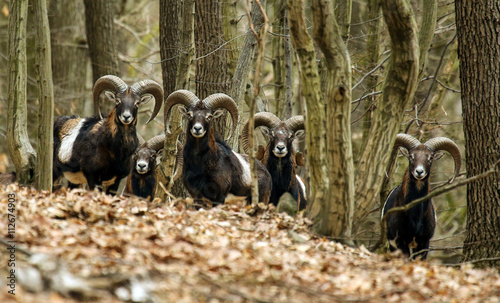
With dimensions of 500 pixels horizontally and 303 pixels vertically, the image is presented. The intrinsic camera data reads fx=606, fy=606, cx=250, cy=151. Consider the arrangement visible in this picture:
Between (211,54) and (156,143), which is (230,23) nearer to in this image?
(211,54)

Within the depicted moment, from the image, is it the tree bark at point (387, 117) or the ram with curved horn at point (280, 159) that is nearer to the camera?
the tree bark at point (387, 117)

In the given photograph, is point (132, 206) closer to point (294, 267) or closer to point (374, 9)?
point (294, 267)

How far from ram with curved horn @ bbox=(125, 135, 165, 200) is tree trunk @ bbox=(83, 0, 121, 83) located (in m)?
5.69

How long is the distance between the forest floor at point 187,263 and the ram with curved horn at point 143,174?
4.19 m

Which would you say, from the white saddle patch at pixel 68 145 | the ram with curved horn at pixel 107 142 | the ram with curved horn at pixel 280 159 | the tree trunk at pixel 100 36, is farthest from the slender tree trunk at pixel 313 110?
the tree trunk at pixel 100 36

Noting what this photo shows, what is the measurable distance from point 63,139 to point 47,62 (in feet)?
11.4

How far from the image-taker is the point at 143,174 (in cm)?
1254

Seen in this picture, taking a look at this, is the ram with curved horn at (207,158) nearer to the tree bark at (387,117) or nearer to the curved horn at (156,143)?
the curved horn at (156,143)

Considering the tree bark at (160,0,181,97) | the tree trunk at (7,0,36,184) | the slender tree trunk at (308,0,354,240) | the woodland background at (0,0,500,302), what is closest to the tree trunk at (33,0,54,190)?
the woodland background at (0,0,500,302)

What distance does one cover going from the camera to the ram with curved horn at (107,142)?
12.0 metres

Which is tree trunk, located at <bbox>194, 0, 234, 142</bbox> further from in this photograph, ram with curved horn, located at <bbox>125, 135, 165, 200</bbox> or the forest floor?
the forest floor

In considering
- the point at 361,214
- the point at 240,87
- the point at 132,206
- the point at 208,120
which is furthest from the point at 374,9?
the point at 132,206

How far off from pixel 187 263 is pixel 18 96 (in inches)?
236

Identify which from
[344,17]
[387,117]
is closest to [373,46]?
[344,17]
